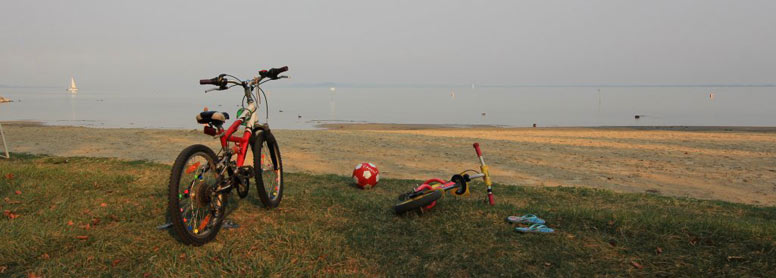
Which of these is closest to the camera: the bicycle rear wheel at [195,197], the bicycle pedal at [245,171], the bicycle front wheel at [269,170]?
the bicycle rear wheel at [195,197]

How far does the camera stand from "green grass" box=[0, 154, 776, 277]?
4086 mm

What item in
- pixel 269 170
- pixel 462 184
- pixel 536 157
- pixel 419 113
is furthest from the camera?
pixel 419 113

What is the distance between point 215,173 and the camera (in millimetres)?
4773

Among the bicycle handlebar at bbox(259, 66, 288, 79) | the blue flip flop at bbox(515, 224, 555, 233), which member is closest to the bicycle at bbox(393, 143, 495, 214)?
the blue flip flop at bbox(515, 224, 555, 233)

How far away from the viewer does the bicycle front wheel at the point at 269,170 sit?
17.7 ft

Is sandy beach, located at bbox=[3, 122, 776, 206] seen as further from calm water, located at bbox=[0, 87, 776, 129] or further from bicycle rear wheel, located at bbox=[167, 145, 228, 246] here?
calm water, located at bbox=[0, 87, 776, 129]

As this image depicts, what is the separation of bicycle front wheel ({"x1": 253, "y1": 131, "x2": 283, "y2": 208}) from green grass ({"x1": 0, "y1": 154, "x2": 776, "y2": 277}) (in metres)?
0.18

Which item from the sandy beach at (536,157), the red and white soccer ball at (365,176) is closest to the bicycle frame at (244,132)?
the red and white soccer ball at (365,176)

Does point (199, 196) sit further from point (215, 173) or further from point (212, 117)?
point (212, 117)

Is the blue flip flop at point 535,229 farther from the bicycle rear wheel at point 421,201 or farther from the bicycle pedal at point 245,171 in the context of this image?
the bicycle pedal at point 245,171

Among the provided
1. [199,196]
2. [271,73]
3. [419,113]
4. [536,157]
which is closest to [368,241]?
[199,196]

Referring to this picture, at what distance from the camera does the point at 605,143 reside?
1820cm

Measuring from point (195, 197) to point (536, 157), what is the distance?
11694 mm

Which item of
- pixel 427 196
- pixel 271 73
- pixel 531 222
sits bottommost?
pixel 531 222
